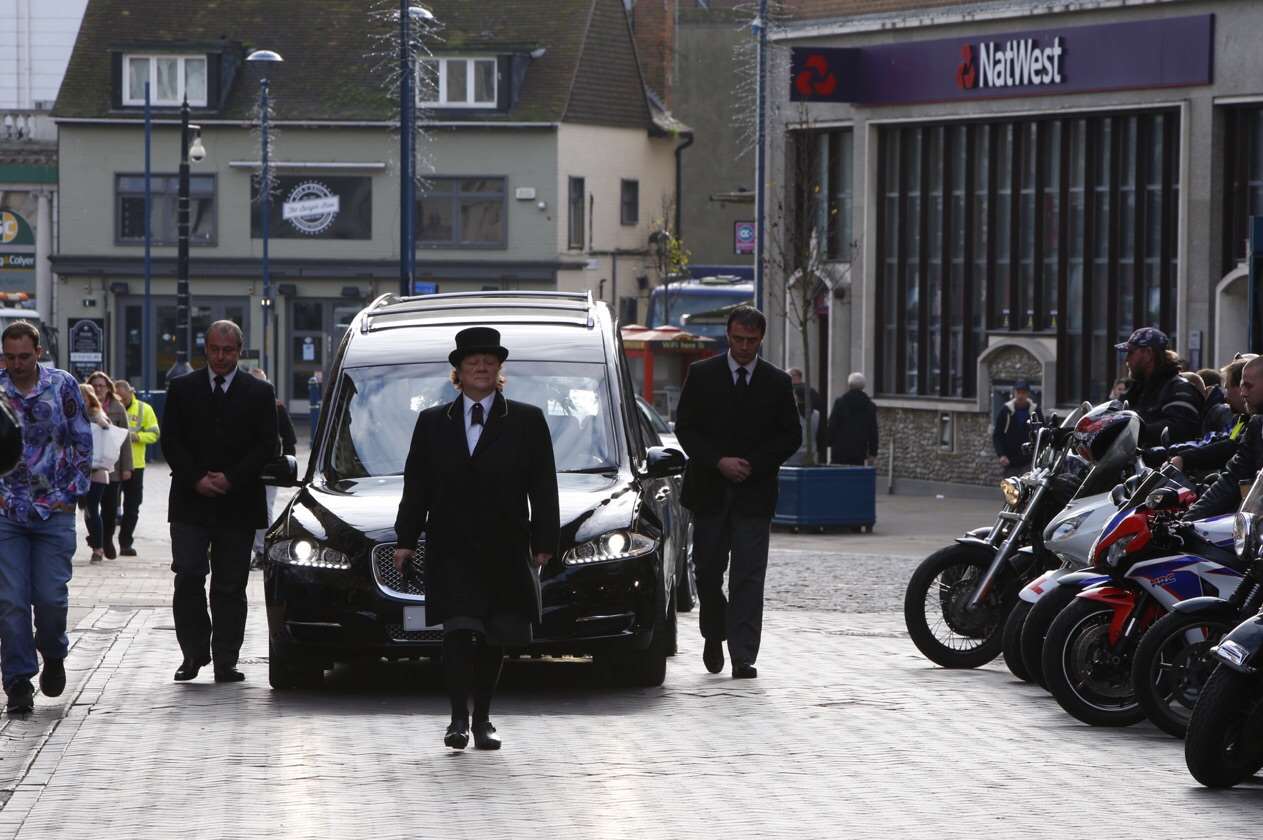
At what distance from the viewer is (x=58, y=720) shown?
10625 millimetres

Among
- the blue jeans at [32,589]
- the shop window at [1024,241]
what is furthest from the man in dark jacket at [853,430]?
the blue jeans at [32,589]

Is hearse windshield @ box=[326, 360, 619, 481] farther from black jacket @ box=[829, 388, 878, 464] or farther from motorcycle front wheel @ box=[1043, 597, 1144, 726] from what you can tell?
black jacket @ box=[829, 388, 878, 464]

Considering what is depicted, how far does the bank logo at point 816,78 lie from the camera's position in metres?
32.7

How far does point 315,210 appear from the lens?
58938 mm

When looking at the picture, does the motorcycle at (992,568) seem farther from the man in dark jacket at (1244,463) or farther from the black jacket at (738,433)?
the man in dark jacket at (1244,463)

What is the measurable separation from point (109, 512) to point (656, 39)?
43.9 m

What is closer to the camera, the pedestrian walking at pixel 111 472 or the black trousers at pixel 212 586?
the black trousers at pixel 212 586

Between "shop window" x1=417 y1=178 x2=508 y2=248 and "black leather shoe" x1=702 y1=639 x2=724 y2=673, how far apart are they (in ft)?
151

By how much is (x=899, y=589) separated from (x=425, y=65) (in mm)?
38923

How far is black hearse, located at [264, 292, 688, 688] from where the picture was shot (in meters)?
11.2

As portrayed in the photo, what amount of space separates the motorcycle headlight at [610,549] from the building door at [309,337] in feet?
156

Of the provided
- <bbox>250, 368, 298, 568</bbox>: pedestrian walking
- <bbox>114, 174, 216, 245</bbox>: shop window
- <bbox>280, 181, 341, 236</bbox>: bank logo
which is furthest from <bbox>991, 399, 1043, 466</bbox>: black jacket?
<bbox>114, 174, 216, 245</bbox>: shop window

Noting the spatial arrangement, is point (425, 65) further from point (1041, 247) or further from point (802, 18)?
point (1041, 247)

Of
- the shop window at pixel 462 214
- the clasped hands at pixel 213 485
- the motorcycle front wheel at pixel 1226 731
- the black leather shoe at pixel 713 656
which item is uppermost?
the shop window at pixel 462 214
